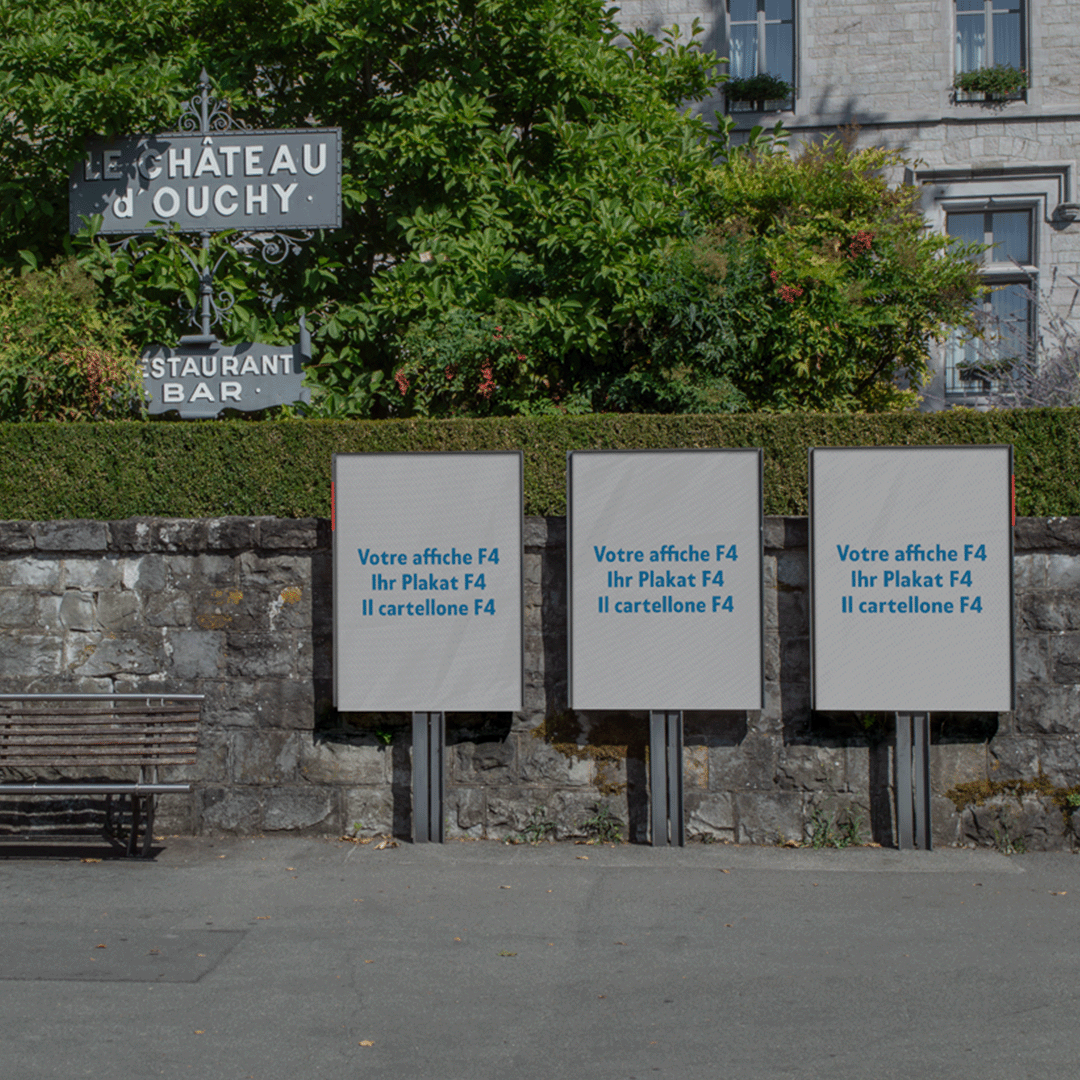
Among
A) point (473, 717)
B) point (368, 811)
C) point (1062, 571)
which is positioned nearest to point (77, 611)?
point (368, 811)

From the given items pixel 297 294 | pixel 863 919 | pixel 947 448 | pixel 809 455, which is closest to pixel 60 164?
pixel 297 294

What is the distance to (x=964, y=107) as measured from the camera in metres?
16.1

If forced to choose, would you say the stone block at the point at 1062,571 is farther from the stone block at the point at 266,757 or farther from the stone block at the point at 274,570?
the stone block at the point at 266,757

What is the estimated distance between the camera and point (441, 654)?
7.09 m

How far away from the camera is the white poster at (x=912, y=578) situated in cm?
692

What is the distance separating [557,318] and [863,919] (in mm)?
5785

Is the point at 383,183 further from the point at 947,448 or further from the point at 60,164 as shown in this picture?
the point at 947,448

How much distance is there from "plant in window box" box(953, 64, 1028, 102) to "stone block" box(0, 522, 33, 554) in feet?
46.0

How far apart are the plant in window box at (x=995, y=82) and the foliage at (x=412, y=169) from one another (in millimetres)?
6247

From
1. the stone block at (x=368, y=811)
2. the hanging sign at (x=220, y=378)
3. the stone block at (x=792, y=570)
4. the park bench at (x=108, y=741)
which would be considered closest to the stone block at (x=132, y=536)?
the park bench at (x=108, y=741)

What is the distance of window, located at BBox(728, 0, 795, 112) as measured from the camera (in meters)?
16.6

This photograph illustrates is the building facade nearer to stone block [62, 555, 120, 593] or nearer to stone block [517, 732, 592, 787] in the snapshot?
stone block [517, 732, 592, 787]

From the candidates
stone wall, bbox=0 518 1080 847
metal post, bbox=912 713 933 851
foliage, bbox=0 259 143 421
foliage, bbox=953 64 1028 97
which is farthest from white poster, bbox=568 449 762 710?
foliage, bbox=953 64 1028 97

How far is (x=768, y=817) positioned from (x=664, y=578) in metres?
1.64
